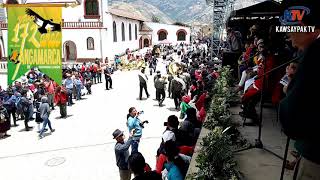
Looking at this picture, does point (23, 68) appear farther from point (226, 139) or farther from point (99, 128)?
point (99, 128)

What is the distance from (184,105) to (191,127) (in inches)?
161

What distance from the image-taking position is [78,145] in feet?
39.2

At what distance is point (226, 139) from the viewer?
4.98 meters

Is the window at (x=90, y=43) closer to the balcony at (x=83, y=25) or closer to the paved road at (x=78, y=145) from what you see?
the balcony at (x=83, y=25)

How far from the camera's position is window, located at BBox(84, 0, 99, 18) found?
40.3m

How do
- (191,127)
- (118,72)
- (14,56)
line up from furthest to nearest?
(118,72) → (191,127) → (14,56)

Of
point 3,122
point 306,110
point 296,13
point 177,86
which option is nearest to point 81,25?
point 177,86

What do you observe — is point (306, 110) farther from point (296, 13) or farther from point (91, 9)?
point (91, 9)

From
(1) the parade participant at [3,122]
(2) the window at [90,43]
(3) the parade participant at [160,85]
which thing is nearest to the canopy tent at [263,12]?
(3) the parade participant at [160,85]

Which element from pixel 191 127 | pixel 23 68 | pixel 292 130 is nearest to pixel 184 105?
pixel 191 127

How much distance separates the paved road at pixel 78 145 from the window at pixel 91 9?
24.2 m

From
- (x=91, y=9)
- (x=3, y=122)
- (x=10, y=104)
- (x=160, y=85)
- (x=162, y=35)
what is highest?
(x=91, y=9)

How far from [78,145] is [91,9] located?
103ft

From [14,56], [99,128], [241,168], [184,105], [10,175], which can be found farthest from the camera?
[99,128]
